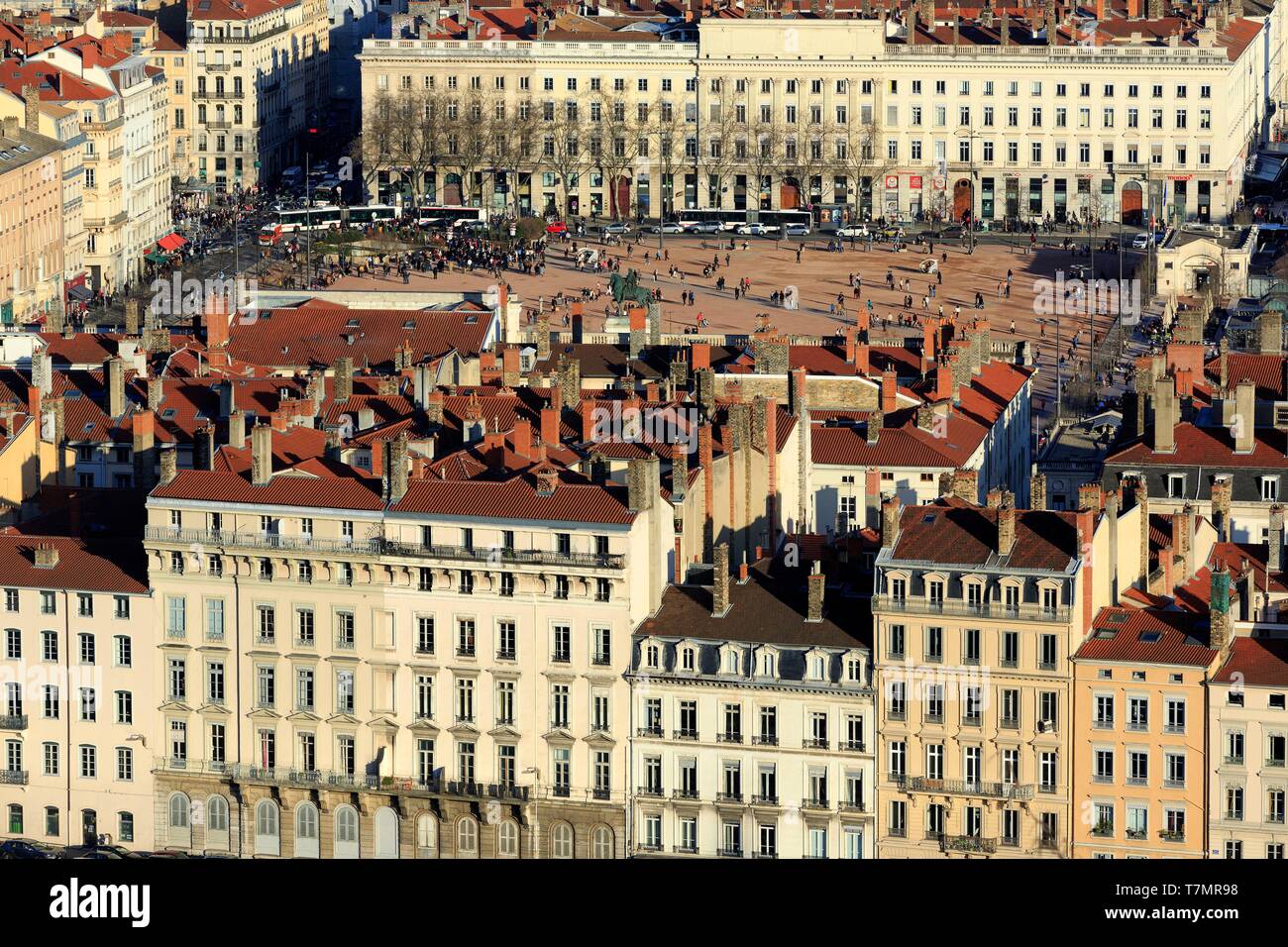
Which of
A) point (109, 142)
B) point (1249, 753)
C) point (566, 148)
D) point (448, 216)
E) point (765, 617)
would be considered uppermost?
point (765, 617)

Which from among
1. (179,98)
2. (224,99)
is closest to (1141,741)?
(224,99)

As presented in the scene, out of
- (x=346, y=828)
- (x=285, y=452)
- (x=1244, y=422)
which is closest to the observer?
(x=346, y=828)

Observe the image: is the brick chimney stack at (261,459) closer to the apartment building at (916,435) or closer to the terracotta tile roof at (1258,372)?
the apartment building at (916,435)

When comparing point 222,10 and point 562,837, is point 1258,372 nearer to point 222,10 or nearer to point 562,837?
point 562,837

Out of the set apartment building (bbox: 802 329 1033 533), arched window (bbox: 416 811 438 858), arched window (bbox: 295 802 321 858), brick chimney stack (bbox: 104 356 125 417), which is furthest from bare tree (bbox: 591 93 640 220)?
arched window (bbox: 416 811 438 858)

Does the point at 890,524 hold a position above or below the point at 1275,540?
above

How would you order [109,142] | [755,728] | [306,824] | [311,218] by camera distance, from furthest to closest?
[311,218] < [109,142] < [306,824] < [755,728]
